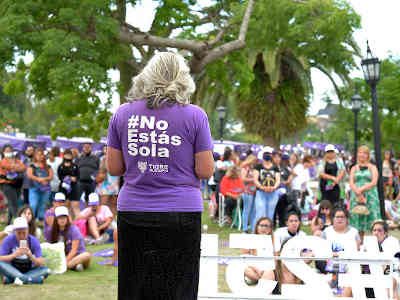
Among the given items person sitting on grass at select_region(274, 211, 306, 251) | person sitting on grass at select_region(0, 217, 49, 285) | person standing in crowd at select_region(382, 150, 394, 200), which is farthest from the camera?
person standing in crowd at select_region(382, 150, 394, 200)

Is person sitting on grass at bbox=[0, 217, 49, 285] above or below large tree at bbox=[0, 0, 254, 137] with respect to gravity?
below

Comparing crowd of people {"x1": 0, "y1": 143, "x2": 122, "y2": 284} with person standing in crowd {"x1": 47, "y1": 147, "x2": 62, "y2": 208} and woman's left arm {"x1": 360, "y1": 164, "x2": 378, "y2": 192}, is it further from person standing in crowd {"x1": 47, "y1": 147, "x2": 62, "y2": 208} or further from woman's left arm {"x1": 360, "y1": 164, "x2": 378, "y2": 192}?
woman's left arm {"x1": 360, "y1": 164, "x2": 378, "y2": 192}

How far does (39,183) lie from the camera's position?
11766mm

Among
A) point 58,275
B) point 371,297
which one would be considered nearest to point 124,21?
point 58,275

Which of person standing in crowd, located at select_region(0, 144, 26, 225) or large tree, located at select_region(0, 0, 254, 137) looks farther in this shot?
person standing in crowd, located at select_region(0, 144, 26, 225)

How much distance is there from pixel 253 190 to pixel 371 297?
580 cm

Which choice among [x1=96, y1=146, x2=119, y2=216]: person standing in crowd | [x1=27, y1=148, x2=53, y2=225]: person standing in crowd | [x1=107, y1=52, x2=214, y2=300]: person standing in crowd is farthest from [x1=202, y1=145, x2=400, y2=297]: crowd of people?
[x1=27, y1=148, x2=53, y2=225]: person standing in crowd

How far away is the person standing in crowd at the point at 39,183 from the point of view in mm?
11742

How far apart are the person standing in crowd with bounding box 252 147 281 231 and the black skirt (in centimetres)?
741

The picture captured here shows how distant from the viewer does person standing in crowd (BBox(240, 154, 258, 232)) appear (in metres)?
11.3

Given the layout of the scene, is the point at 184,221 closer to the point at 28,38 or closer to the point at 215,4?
the point at 28,38

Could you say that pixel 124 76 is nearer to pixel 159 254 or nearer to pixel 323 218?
pixel 323 218

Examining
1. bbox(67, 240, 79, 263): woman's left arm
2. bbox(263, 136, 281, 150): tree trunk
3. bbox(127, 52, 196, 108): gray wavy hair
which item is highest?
bbox(263, 136, 281, 150): tree trunk

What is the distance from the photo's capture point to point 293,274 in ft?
19.6
